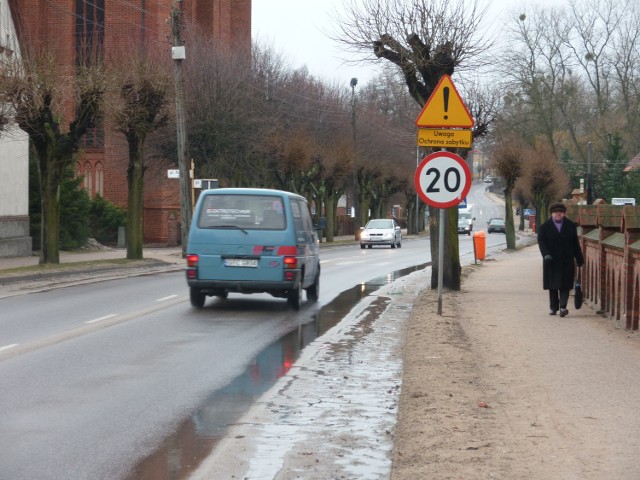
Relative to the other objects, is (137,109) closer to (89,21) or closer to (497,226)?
(89,21)

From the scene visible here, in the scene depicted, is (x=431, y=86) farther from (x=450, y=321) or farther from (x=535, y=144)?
(x=535, y=144)

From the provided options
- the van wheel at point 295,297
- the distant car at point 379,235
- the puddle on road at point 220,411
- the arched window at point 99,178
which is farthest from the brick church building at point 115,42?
the puddle on road at point 220,411

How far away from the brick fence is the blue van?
4729 mm

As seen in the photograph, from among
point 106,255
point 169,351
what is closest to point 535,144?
point 106,255

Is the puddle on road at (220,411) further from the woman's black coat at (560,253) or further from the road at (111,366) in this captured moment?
the woman's black coat at (560,253)

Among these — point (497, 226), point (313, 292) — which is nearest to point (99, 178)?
point (313, 292)

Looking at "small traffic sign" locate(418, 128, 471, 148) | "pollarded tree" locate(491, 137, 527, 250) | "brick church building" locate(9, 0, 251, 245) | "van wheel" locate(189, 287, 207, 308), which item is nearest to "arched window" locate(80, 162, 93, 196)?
"brick church building" locate(9, 0, 251, 245)

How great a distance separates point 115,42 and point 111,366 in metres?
47.9

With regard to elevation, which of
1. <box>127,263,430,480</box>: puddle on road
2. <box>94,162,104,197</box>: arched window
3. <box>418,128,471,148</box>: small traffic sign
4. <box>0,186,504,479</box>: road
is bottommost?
<box>127,263,430,480</box>: puddle on road

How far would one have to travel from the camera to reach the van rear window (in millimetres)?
18078

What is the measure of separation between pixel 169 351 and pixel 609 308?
7.07m

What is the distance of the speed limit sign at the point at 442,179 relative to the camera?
15.6 meters

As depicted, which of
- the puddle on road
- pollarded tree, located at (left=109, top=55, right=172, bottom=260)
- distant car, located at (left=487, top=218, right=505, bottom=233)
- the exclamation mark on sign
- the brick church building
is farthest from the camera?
distant car, located at (left=487, top=218, right=505, bottom=233)

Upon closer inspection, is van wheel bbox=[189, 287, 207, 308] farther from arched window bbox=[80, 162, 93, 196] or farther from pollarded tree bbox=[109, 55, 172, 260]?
arched window bbox=[80, 162, 93, 196]
